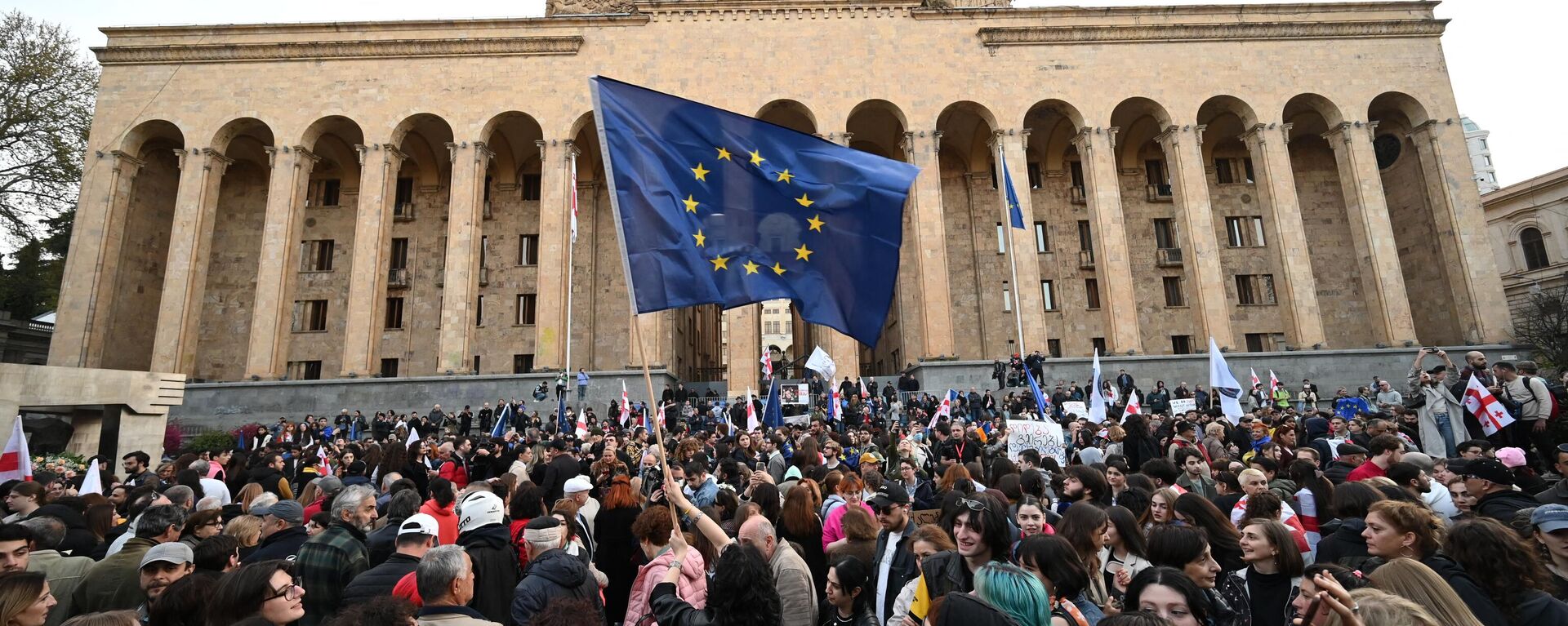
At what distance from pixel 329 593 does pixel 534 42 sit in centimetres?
2933

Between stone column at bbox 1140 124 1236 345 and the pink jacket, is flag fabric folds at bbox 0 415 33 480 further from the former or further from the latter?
stone column at bbox 1140 124 1236 345

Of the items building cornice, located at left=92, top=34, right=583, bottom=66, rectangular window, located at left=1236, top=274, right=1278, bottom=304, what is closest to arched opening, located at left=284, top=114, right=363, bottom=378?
building cornice, located at left=92, top=34, right=583, bottom=66

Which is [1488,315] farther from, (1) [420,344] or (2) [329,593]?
(1) [420,344]

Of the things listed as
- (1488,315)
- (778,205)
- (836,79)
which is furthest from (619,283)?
(1488,315)

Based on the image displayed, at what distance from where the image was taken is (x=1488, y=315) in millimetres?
27812

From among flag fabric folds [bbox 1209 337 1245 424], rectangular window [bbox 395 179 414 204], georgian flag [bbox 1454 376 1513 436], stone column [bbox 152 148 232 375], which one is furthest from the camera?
rectangular window [bbox 395 179 414 204]

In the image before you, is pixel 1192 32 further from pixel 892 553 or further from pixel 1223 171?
pixel 892 553

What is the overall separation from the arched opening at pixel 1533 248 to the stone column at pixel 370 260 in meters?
55.3

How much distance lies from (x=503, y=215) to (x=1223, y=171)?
1309 inches

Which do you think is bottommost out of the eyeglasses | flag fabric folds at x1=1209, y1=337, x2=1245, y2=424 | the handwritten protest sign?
the eyeglasses

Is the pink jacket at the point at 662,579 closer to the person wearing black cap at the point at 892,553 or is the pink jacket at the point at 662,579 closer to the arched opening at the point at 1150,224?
the person wearing black cap at the point at 892,553

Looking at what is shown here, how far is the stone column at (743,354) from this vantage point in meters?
27.7

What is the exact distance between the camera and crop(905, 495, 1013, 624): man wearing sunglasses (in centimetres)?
385

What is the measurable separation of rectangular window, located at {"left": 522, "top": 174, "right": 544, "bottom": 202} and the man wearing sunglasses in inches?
1311
